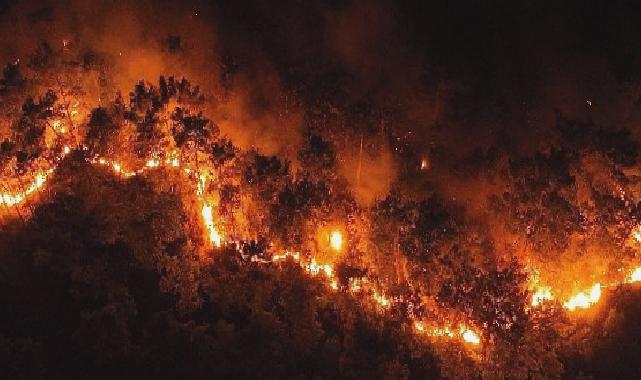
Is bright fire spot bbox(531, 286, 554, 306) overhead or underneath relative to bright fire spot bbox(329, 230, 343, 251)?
underneath

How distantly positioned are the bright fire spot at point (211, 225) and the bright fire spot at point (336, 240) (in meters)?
2.04

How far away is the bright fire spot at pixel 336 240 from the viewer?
13.3 metres

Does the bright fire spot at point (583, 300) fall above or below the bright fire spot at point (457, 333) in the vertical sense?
above

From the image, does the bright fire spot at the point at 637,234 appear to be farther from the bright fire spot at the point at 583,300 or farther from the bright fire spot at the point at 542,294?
the bright fire spot at the point at 542,294

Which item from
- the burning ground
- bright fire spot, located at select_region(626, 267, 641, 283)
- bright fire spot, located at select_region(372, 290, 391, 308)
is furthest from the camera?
bright fire spot, located at select_region(626, 267, 641, 283)

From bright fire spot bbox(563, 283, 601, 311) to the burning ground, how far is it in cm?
5

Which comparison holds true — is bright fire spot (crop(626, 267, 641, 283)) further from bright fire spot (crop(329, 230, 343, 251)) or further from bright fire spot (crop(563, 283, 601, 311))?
bright fire spot (crop(329, 230, 343, 251))

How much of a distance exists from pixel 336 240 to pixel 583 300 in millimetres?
4461

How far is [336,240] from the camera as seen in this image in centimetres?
1336

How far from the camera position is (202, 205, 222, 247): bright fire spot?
13398 mm

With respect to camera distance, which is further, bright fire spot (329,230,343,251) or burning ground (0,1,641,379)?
bright fire spot (329,230,343,251)

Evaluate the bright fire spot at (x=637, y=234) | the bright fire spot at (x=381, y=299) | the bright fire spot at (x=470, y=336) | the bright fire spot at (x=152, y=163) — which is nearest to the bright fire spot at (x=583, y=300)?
the bright fire spot at (x=637, y=234)

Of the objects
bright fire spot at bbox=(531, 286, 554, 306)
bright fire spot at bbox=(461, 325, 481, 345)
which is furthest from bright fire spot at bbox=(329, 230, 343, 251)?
bright fire spot at bbox=(531, 286, 554, 306)

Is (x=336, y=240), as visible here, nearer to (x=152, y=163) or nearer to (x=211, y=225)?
(x=211, y=225)
